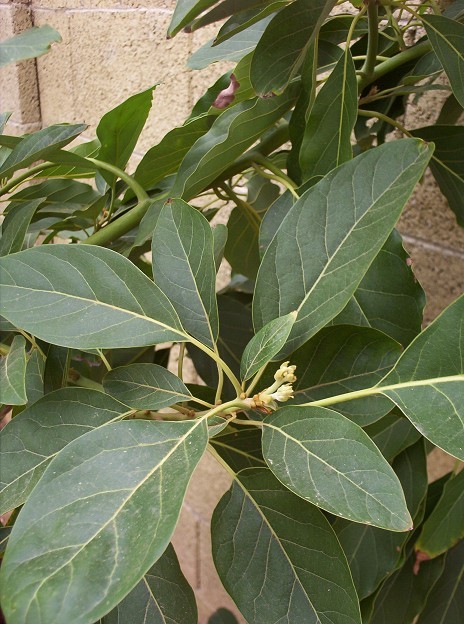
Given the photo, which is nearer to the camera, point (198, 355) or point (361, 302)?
point (361, 302)

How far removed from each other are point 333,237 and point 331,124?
13 centimetres

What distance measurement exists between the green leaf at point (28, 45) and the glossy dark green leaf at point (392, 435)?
1.59 feet

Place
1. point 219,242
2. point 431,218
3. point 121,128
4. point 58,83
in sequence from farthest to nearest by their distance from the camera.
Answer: point 58,83 < point 431,218 < point 121,128 < point 219,242

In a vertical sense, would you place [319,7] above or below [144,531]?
above

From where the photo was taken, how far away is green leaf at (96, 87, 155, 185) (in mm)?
657

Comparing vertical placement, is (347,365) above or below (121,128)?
below

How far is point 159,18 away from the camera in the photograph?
1.26 metres

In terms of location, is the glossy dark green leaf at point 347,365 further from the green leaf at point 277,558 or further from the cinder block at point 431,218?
the cinder block at point 431,218

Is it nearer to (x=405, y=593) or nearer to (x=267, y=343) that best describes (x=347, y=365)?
(x=267, y=343)

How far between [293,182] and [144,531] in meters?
0.37

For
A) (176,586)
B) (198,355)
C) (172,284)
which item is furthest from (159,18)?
(176,586)

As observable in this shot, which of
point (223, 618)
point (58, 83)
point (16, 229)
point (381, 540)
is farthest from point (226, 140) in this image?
point (58, 83)

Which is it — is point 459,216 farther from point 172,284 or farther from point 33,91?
point 33,91

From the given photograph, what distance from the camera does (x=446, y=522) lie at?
0.67 m
